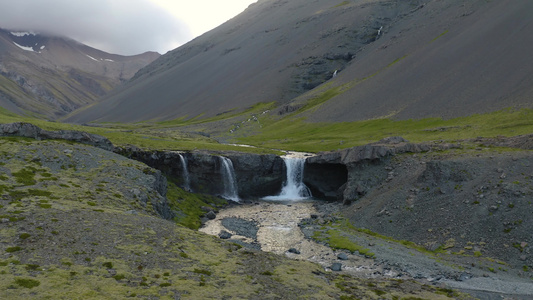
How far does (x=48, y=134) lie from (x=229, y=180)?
1482 inches

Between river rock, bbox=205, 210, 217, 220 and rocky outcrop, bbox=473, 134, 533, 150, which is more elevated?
rocky outcrop, bbox=473, 134, 533, 150

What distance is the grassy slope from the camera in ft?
74.2

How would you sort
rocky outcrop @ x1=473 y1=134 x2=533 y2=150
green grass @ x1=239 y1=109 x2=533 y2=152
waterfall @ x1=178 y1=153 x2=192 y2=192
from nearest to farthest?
rocky outcrop @ x1=473 y1=134 x2=533 y2=150
waterfall @ x1=178 y1=153 x2=192 y2=192
green grass @ x1=239 y1=109 x2=533 y2=152

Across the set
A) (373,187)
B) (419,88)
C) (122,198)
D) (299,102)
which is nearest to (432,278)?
(373,187)

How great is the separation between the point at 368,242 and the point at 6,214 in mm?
39486

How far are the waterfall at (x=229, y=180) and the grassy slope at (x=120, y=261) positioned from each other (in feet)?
130

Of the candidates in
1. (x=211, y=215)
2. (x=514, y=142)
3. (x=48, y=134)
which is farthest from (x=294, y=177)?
(x=48, y=134)

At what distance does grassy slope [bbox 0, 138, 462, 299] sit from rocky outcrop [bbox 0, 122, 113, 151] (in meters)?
16.1

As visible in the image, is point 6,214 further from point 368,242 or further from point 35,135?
point 368,242

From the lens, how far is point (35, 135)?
56.8 metres

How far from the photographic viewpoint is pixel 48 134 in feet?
193

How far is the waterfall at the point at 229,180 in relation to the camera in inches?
3206

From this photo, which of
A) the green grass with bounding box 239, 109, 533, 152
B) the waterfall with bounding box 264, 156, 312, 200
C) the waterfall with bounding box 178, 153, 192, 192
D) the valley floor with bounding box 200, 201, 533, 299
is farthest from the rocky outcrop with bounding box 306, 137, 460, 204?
the waterfall with bounding box 178, 153, 192, 192

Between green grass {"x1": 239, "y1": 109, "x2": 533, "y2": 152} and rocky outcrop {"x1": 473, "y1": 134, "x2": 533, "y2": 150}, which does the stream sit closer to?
rocky outcrop {"x1": 473, "y1": 134, "x2": 533, "y2": 150}
